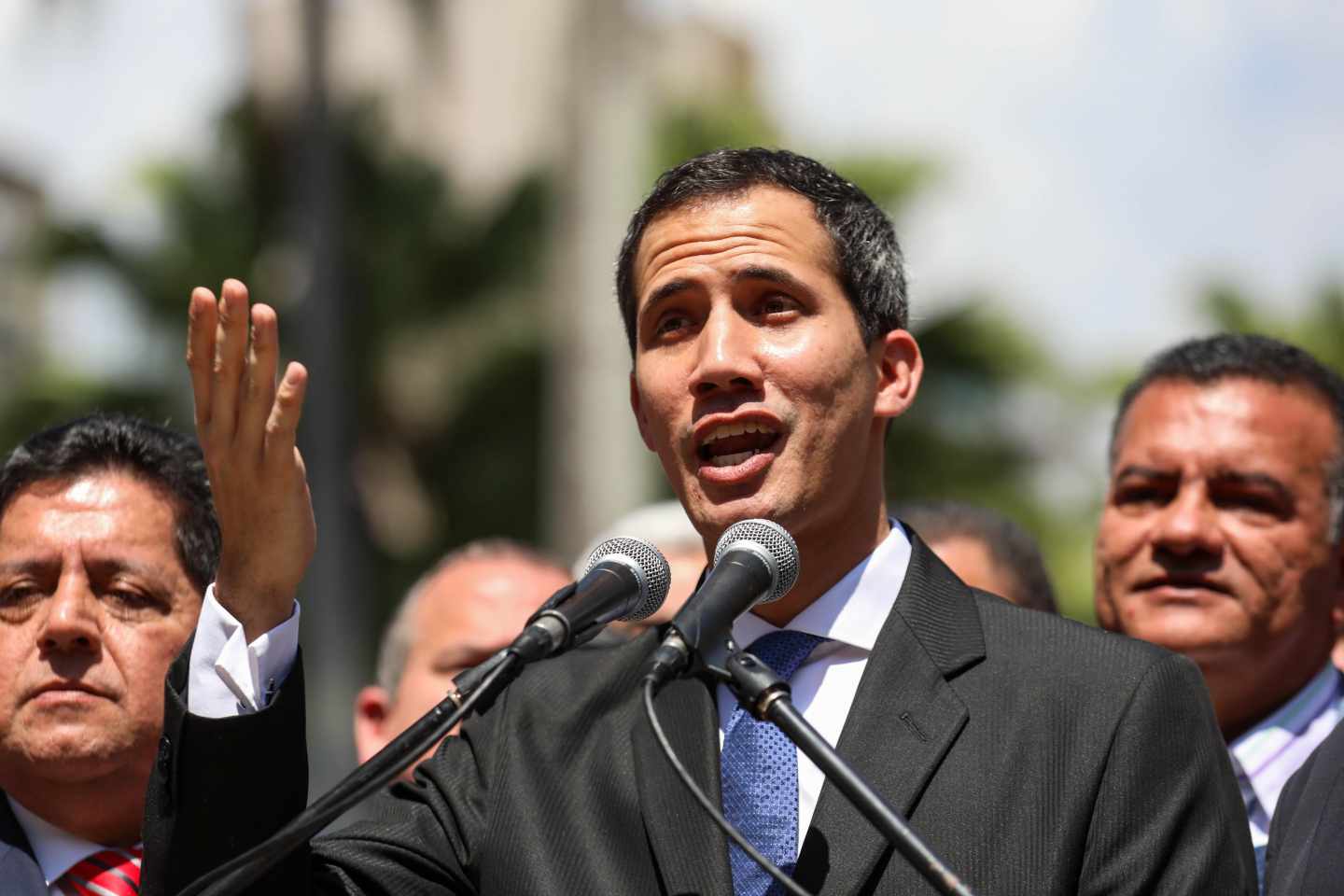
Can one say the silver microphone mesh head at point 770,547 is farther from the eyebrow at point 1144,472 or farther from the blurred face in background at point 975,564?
the blurred face in background at point 975,564

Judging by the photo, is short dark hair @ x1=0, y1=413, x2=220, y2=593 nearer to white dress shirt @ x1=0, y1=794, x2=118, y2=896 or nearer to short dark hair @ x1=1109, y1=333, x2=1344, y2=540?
white dress shirt @ x1=0, y1=794, x2=118, y2=896

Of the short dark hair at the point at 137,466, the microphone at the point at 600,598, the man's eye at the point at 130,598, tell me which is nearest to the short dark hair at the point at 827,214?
the microphone at the point at 600,598

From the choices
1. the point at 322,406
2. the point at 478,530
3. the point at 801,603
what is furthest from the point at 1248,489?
the point at 478,530

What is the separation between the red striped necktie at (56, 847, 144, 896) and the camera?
377cm

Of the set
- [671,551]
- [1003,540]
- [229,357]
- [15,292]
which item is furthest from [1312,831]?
[15,292]

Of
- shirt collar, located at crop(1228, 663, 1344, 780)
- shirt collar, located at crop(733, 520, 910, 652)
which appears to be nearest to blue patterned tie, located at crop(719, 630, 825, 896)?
shirt collar, located at crop(733, 520, 910, 652)

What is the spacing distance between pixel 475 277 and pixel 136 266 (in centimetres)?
342

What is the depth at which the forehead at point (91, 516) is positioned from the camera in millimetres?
3848

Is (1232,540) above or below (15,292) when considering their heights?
below

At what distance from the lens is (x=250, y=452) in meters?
3.11

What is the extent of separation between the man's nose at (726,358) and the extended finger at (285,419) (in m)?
0.76

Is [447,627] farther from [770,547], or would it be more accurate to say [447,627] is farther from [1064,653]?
[770,547]

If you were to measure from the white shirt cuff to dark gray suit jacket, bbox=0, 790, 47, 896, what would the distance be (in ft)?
2.82

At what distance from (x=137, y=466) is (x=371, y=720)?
1.75 meters
